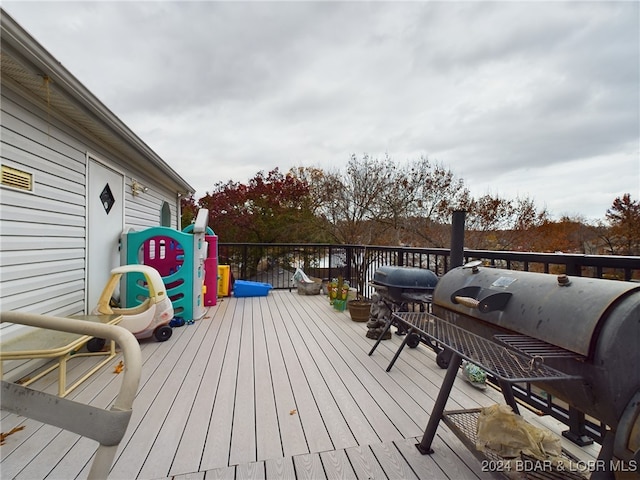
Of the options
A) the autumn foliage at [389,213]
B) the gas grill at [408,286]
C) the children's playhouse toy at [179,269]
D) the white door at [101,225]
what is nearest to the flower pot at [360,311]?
the gas grill at [408,286]

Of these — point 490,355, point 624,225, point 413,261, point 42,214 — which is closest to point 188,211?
point 42,214

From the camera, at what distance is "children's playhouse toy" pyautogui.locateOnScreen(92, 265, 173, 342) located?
282 cm

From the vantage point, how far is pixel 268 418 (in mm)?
1778

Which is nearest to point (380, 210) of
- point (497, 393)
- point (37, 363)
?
point (497, 393)

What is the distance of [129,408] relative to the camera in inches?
31.1

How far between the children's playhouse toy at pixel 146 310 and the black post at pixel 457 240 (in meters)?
2.88

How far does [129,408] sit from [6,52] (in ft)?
7.84

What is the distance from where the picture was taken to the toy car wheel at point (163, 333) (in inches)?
123

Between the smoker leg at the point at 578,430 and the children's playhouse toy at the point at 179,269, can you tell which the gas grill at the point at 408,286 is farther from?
the children's playhouse toy at the point at 179,269

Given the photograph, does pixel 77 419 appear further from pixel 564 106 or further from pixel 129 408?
pixel 564 106

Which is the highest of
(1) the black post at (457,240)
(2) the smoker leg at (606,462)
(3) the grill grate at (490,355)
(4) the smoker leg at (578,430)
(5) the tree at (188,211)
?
(5) the tree at (188,211)

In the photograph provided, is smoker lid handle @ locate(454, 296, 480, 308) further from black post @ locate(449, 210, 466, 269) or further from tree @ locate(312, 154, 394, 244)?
tree @ locate(312, 154, 394, 244)

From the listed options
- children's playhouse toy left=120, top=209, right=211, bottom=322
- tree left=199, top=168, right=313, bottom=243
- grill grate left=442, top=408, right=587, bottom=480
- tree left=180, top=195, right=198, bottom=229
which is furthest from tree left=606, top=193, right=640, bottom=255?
tree left=180, top=195, right=198, bottom=229

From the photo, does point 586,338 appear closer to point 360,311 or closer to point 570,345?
point 570,345
